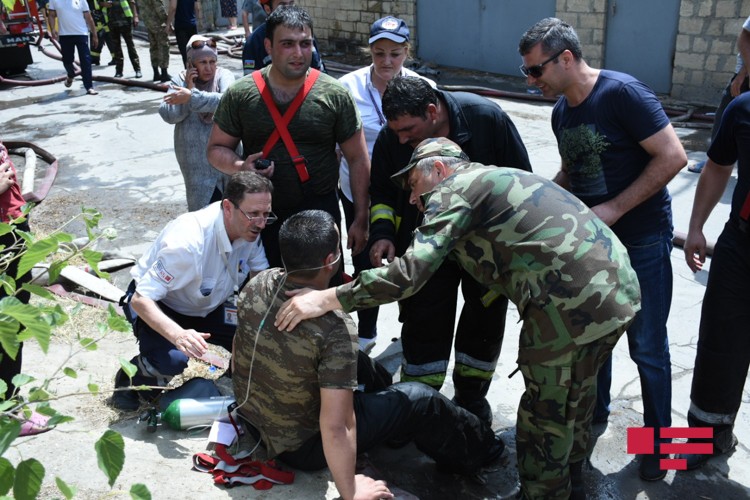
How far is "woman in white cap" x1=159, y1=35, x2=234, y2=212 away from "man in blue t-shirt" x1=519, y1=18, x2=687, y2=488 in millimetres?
2342

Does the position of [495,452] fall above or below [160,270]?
below

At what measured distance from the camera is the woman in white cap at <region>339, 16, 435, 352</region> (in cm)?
424

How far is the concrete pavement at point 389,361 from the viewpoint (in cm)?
313

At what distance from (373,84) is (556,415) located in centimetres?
232

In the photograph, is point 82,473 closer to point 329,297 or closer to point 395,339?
point 329,297

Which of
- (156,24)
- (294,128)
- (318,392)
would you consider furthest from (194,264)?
(156,24)

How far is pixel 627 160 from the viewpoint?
10.3ft

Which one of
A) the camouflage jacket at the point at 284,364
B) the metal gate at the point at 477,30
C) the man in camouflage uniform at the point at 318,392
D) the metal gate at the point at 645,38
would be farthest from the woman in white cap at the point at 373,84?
the metal gate at the point at 477,30

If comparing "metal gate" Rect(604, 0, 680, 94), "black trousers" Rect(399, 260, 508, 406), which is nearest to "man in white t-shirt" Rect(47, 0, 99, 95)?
"metal gate" Rect(604, 0, 680, 94)

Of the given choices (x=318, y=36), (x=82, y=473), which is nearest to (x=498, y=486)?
(x=82, y=473)

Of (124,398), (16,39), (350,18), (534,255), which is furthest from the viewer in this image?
(350,18)

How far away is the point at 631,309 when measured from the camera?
8.96ft

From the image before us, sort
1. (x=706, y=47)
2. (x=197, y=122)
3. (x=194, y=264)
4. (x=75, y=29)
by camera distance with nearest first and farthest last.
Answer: (x=194, y=264) → (x=197, y=122) → (x=706, y=47) → (x=75, y=29)

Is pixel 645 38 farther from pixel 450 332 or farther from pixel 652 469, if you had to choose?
pixel 652 469
